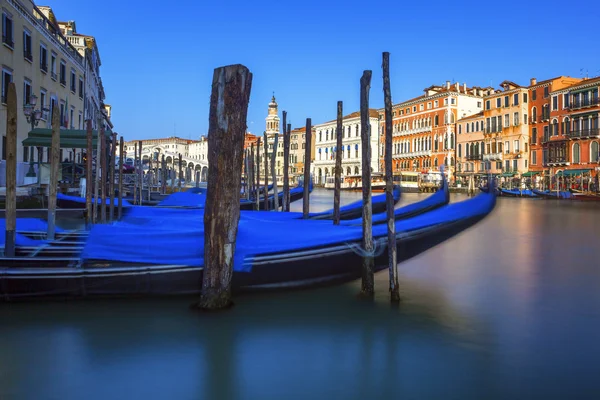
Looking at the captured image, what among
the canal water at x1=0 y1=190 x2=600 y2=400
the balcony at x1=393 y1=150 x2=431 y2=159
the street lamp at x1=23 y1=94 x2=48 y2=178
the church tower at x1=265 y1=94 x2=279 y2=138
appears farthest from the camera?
the church tower at x1=265 y1=94 x2=279 y2=138

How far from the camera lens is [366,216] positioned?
13.4ft

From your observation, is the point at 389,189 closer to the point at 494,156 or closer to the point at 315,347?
the point at 315,347

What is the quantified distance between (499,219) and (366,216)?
1080cm

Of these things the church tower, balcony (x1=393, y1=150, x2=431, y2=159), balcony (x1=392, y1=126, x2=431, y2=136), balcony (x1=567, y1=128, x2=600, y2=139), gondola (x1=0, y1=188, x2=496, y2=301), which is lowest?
gondola (x1=0, y1=188, x2=496, y2=301)

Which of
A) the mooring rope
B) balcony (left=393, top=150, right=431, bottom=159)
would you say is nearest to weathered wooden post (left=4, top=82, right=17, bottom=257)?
the mooring rope

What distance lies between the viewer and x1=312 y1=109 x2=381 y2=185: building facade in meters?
42.7

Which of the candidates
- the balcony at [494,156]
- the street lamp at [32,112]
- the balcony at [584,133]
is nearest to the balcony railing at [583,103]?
the balcony at [584,133]

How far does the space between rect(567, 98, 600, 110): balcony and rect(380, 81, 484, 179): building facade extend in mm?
10007

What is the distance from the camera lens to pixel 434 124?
3669 centimetres

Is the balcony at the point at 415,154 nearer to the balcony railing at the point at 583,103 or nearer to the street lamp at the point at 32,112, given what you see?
the balcony railing at the point at 583,103

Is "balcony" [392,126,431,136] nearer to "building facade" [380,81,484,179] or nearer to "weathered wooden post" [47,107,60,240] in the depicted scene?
"building facade" [380,81,484,179]

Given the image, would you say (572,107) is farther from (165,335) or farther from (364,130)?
(165,335)

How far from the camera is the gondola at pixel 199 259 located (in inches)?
154

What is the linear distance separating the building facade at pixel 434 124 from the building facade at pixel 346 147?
96.6 inches
